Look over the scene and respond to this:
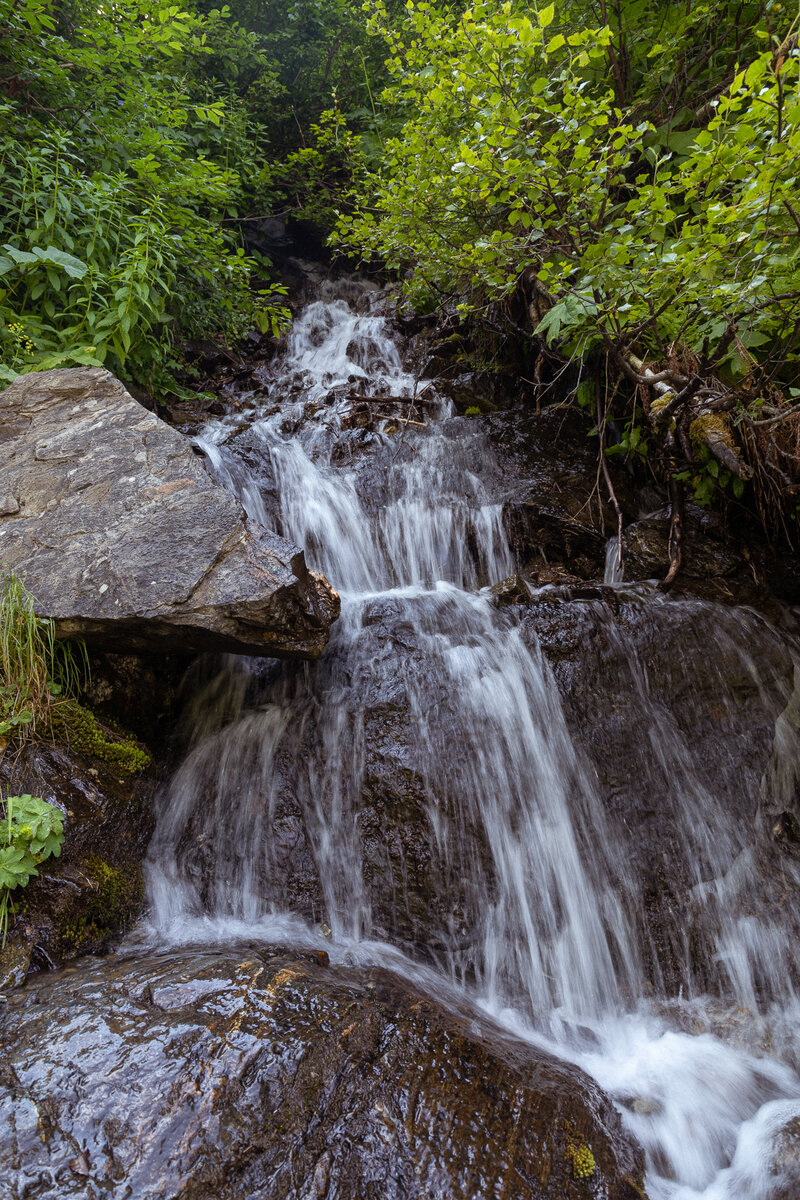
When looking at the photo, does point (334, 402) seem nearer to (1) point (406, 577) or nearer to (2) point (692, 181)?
(1) point (406, 577)

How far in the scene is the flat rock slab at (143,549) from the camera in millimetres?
2871

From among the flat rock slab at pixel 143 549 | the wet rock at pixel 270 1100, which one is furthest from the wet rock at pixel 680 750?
the flat rock slab at pixel 143 549

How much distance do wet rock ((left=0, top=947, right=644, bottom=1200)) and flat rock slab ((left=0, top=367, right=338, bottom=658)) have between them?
1.53 m

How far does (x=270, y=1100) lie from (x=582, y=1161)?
37.1 inches

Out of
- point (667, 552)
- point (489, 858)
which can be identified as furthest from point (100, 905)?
point (667, 552)

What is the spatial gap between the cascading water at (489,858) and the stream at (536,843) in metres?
0.01

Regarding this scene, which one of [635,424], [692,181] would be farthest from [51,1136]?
[635,424]

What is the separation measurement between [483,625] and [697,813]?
1.61m

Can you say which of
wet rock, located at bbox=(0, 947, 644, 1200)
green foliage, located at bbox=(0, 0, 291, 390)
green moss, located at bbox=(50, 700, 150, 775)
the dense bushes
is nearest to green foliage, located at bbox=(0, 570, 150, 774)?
green moss, located at bbox=(50, 700, 150, 775)

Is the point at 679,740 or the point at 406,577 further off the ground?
the point at 406,577

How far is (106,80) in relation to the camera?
5203 millimetres

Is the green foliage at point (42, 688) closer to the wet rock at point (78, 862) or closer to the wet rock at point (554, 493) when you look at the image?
the wet rock at point (78, 862)

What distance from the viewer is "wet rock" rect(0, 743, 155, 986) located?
221cm

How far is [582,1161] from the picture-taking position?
5.47 ft
